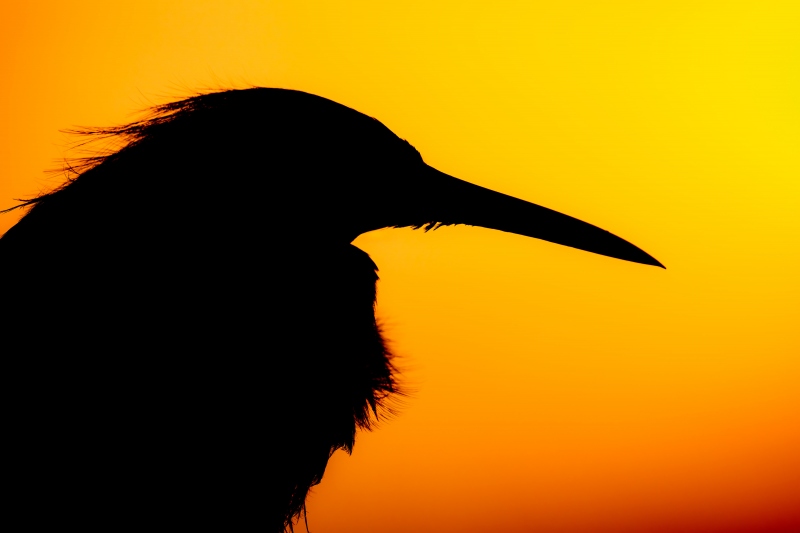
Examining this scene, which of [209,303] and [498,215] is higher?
[498,215]

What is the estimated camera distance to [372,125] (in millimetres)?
744

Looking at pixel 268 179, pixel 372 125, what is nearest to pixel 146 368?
pixel 268 179

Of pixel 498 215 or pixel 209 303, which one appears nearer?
pixel 209 303

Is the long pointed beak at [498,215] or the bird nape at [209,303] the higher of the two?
the long pointed beak at [498,215]

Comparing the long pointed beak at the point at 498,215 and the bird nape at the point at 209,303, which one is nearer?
the bird nape at the point at 209,303

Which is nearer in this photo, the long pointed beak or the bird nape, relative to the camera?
the bird nape

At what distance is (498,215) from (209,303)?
39cm

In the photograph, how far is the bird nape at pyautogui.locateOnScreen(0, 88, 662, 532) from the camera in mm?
557

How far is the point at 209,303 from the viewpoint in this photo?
63cm

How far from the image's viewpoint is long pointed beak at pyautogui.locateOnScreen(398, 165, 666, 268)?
2.47ft

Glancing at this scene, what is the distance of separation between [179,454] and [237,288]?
192 mm

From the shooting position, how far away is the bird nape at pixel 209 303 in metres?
0.56

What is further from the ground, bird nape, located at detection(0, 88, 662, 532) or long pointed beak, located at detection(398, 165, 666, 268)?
long pointed beak, located at detection(398, 165, 666, 268)

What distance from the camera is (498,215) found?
0.75m
